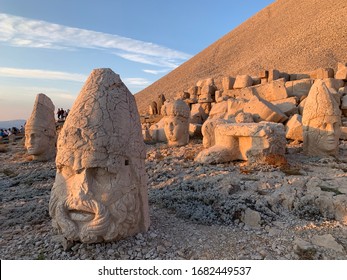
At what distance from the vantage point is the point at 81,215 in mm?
3162

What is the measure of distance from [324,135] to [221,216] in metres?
4.25

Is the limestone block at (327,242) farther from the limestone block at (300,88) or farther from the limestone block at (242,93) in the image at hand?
the limestone block at (242,93)

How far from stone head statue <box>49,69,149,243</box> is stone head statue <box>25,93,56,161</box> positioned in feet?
19.6

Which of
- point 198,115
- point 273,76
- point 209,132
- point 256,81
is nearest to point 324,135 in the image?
point 209,132

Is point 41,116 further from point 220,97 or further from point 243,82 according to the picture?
point 243,82

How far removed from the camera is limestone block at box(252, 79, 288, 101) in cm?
1230

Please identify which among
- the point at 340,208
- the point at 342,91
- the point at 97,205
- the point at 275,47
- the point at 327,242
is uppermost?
the point at 275,47

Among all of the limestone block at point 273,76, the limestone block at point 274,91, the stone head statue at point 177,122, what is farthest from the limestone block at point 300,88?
the stone head statue at point 177,122

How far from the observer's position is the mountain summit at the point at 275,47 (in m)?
22.6

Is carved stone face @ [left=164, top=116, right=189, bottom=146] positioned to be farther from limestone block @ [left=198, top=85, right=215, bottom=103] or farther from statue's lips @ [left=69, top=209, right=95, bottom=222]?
statue's lips @ [left=69, top=209, right=95, bottom=222]

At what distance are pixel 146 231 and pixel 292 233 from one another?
5.73 feet

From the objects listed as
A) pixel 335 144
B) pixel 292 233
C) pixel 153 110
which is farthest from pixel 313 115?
pixel 153 110

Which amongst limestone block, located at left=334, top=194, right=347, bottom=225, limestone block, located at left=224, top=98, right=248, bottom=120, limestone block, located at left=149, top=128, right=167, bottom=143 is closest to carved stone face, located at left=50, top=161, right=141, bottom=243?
limestone block, located at left=334, top=194, right=347, bottom=225

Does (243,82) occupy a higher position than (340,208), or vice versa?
(243,82)
